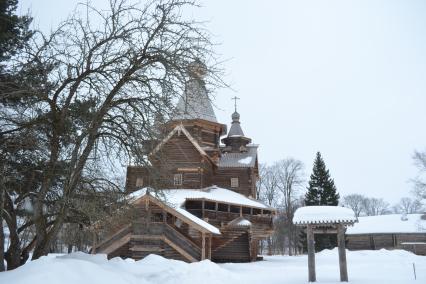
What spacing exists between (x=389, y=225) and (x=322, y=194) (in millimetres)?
12215

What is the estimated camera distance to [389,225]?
50.5m

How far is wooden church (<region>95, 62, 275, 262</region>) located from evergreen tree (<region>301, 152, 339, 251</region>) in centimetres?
1193

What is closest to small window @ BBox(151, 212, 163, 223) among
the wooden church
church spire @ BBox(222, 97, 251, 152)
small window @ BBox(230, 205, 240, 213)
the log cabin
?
the wooden church

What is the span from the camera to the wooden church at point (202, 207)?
21.4 m

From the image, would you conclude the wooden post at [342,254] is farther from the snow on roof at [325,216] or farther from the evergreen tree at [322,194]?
the evergreen tree at [322,194]

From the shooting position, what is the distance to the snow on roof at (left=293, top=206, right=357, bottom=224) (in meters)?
14.2

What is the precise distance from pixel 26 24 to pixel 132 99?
11.6ft

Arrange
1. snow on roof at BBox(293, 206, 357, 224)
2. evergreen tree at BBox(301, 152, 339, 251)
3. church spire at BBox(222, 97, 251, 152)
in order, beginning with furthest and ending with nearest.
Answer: evergreen tree at BBox(301, 152, 339, 251) → church spire at BBox(222, 97, 251, 152) → snow on roof at BBox(293, 206, 357, 224)

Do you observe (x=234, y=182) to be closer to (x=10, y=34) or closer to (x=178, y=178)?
(x=178, y=178)

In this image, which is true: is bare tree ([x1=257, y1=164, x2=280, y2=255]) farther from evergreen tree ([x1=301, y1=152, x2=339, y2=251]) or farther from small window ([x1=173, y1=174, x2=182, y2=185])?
small window ([x1=173, y1=174, x2=182, y2=185])

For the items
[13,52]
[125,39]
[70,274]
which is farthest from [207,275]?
[13,52]

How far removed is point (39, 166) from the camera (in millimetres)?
9539

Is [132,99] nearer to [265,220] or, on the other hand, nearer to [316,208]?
[316,208]

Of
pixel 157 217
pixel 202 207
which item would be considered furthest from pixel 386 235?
pixel 157 217
